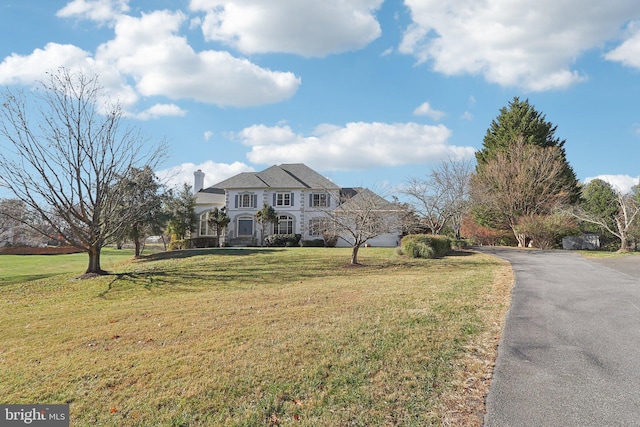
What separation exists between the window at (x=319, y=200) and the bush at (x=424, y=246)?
15.1 m

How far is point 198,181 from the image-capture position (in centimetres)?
4119

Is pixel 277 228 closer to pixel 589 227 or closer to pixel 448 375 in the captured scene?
pixel 589 227

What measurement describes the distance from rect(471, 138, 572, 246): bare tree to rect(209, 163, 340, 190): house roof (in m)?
12.5

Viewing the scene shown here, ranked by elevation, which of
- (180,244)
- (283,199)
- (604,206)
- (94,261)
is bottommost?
(94,261)

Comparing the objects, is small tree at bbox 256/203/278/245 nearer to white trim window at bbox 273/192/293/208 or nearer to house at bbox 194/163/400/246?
house at bbox 194/163/400/246

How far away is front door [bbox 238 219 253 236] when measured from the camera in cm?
3569

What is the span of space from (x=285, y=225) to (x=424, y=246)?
17.7 meters

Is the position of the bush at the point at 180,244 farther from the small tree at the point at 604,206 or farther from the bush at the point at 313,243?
the small tree at the point at 604,206

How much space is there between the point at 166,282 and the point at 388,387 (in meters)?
12.1

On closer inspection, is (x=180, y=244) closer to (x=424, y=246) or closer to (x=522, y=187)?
(x=424, y=246)

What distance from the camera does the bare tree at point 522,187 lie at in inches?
1187

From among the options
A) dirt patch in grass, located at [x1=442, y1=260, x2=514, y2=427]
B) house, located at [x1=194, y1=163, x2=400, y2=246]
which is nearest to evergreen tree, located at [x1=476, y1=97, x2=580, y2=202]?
house, located at [x1=194, y1=163, x2=400, y2=246]

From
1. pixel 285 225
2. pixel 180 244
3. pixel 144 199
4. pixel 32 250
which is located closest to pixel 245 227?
pixel 285 225

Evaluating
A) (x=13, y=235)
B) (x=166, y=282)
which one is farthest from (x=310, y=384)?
(x=13, y=235)
